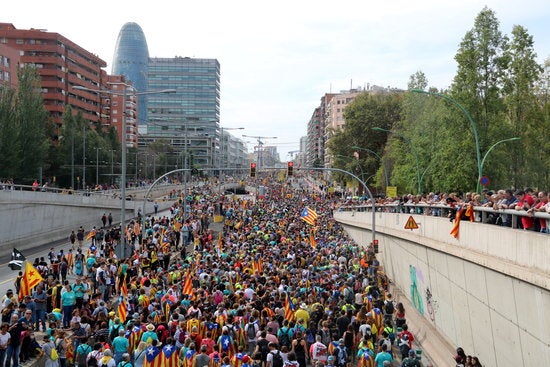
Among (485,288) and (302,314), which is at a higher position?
(485,288)

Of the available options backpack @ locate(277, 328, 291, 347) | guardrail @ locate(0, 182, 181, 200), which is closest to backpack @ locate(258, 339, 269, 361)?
backpack @ locate(277, 328, 291, 347)

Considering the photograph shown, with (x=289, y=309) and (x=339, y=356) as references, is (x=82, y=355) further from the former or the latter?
(x=289, y=309)

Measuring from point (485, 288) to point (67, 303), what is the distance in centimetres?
1019

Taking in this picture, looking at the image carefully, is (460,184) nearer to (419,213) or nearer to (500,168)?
(500,168)

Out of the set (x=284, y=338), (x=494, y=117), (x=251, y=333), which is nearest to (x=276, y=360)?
(x=284, y=338)

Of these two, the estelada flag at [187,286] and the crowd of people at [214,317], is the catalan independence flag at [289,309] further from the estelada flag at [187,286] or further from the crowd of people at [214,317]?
the estelada flag at [187,286]

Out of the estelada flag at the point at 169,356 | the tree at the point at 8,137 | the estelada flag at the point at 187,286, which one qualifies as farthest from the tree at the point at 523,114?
the tree at the point at 8,137

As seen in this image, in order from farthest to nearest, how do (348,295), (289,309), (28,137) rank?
(28,137) → (348,295) → (289,309)

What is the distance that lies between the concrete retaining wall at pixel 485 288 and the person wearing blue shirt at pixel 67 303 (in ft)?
31.7

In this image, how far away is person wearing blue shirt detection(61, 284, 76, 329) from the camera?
15860 millimetres

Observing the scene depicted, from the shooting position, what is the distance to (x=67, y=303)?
52.2 ft

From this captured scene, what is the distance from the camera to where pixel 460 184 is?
123ft

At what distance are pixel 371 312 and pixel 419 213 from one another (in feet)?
27.2

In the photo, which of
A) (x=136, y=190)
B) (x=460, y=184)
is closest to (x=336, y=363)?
(x=460, y=184)
